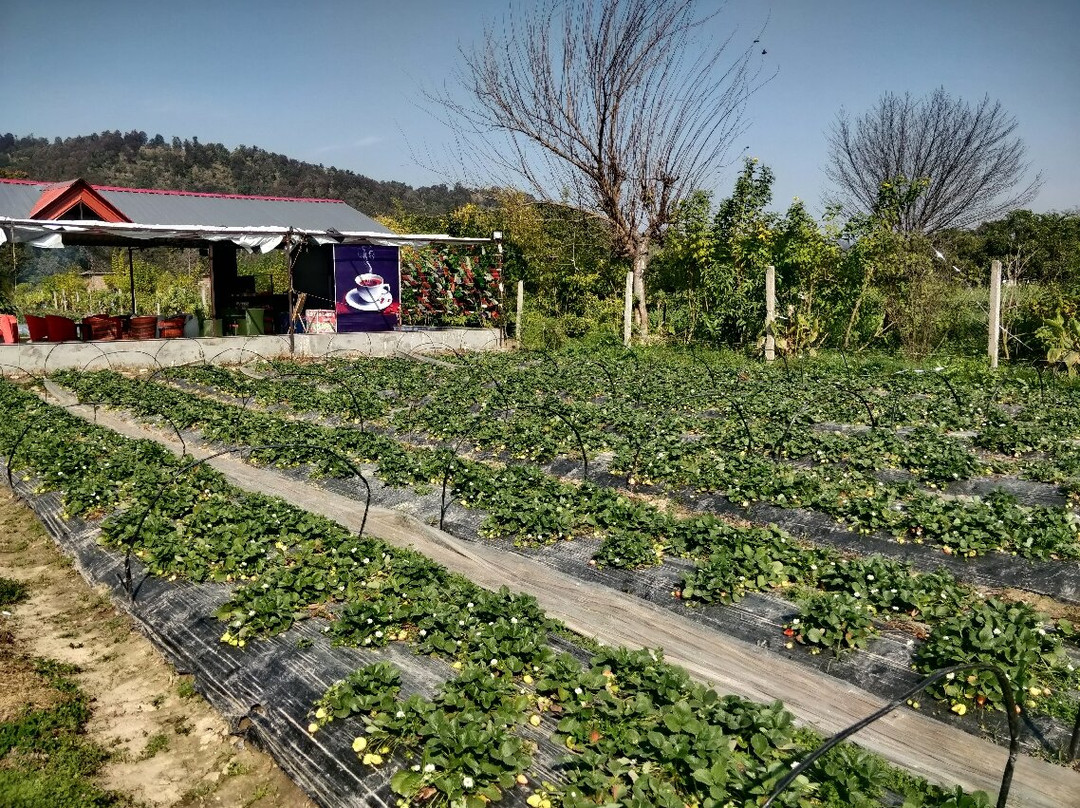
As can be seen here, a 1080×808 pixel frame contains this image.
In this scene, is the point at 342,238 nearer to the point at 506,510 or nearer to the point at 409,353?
the point at 409,353

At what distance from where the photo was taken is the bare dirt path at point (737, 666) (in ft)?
11.2

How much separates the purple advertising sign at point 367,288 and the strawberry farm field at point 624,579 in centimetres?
961

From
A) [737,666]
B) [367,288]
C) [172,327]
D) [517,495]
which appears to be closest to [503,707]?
[737,666]

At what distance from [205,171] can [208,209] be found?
4493 cm

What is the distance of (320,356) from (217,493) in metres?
12.1

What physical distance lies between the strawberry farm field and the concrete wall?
6236 mm

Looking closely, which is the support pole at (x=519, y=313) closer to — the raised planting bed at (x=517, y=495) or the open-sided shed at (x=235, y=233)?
the open-sided shed at (x=235, y=233)

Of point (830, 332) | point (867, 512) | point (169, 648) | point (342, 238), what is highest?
point (342, 238)

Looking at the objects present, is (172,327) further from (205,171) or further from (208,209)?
(205,171)

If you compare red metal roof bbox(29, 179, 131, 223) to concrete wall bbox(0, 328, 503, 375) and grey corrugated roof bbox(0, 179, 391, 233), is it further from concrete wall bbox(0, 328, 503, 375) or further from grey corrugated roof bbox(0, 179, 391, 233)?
concrete wall bbox(0, 328, 503, 375)

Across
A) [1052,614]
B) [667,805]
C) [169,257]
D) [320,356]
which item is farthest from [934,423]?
[169,257]

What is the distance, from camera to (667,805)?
2.97 metres

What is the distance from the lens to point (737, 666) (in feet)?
14.5

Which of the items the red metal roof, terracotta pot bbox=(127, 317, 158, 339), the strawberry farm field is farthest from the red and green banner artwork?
the strawberry farm field
